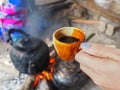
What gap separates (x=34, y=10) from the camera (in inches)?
79.8

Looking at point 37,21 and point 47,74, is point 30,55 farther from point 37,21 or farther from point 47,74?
point 37,21

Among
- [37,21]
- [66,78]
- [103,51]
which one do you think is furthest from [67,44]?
[37,21]

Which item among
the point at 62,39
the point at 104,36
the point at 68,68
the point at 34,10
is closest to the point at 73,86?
the point at 68,68

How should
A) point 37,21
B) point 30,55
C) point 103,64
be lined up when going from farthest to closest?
point 37,21
point 30,55
point 103,64

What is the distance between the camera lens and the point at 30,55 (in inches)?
55.6

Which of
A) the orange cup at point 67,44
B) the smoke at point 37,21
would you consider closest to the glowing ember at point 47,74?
the orange cup at point 67,44

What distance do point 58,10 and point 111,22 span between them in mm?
513

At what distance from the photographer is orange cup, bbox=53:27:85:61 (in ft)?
4.28

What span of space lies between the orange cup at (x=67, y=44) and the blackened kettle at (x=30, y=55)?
115 millimetres

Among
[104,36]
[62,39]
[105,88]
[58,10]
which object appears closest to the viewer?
[105,88]

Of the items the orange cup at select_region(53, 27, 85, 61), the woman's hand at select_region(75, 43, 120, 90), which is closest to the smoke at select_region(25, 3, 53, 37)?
the orange cup at select_region(53, 27, 85, 61)

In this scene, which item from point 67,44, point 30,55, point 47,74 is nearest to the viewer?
point 67,44

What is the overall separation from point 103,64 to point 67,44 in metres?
0.37

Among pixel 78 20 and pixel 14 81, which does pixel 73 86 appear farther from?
pixel 78 20
